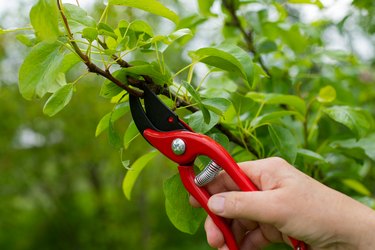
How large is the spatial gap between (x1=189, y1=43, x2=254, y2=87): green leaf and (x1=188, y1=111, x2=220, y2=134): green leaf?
9 centimetres

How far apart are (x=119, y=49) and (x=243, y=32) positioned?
0.63 metres

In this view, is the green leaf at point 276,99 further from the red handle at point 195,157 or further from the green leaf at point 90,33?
the green leaf at point 90,33

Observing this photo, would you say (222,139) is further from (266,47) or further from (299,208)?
(266,47)

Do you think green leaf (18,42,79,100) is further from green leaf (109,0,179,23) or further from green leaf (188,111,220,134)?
green leaf (188,111,220,134)

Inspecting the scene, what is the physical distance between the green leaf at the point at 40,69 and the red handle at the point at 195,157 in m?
0.21

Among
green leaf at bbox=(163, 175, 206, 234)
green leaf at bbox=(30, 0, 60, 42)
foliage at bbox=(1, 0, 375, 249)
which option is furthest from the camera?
green leaf at bbox=(163, 175, 206, 234)

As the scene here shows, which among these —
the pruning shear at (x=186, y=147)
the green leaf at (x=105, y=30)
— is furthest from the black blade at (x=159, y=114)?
Answer: the green leaf at (x=105, y=30)

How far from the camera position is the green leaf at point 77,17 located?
721 millimetres

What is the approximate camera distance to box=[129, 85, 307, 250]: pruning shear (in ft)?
2.57

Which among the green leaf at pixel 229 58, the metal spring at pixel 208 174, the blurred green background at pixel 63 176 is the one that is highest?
the green leaf at pixel 229 58

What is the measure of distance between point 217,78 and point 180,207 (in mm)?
345

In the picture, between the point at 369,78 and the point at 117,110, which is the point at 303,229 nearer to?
the point at 117,110

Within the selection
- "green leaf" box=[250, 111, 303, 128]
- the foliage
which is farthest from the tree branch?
"green leaf" box=[250, 111, 303, 128]

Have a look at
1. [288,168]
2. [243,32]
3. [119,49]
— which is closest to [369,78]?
[243,32]
